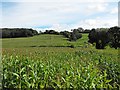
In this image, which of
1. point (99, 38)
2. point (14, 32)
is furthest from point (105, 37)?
point (14, 32)

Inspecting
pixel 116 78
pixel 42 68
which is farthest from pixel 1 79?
pixel 116 78

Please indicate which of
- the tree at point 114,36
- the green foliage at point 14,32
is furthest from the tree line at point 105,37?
the green foliage at point 14,32

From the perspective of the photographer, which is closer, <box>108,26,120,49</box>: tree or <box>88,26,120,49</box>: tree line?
<box>108,26,120,49</box>: tree

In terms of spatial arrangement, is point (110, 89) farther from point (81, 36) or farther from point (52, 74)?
point (81, 36)

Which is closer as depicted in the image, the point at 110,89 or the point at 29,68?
the point at 110,89

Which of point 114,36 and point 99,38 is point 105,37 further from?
point 114,36

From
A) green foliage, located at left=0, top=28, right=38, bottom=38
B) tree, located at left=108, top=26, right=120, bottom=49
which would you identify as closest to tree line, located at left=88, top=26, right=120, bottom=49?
tree, located at left=108, top=26, right=120, bottom=49

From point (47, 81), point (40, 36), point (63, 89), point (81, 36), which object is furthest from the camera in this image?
point (81, 36)

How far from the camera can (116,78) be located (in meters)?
7.18

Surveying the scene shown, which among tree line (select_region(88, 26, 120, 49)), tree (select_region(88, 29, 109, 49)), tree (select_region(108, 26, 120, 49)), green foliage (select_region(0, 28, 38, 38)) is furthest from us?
tree (select_region(88, 29, 109, 49))

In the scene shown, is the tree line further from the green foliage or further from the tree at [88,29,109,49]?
the green foliage

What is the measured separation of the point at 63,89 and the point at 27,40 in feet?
118

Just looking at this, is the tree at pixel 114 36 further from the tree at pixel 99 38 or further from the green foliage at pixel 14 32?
the green foliage at pixel 14 32

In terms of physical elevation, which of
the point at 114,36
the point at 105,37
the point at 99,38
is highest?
the point at 114,36
